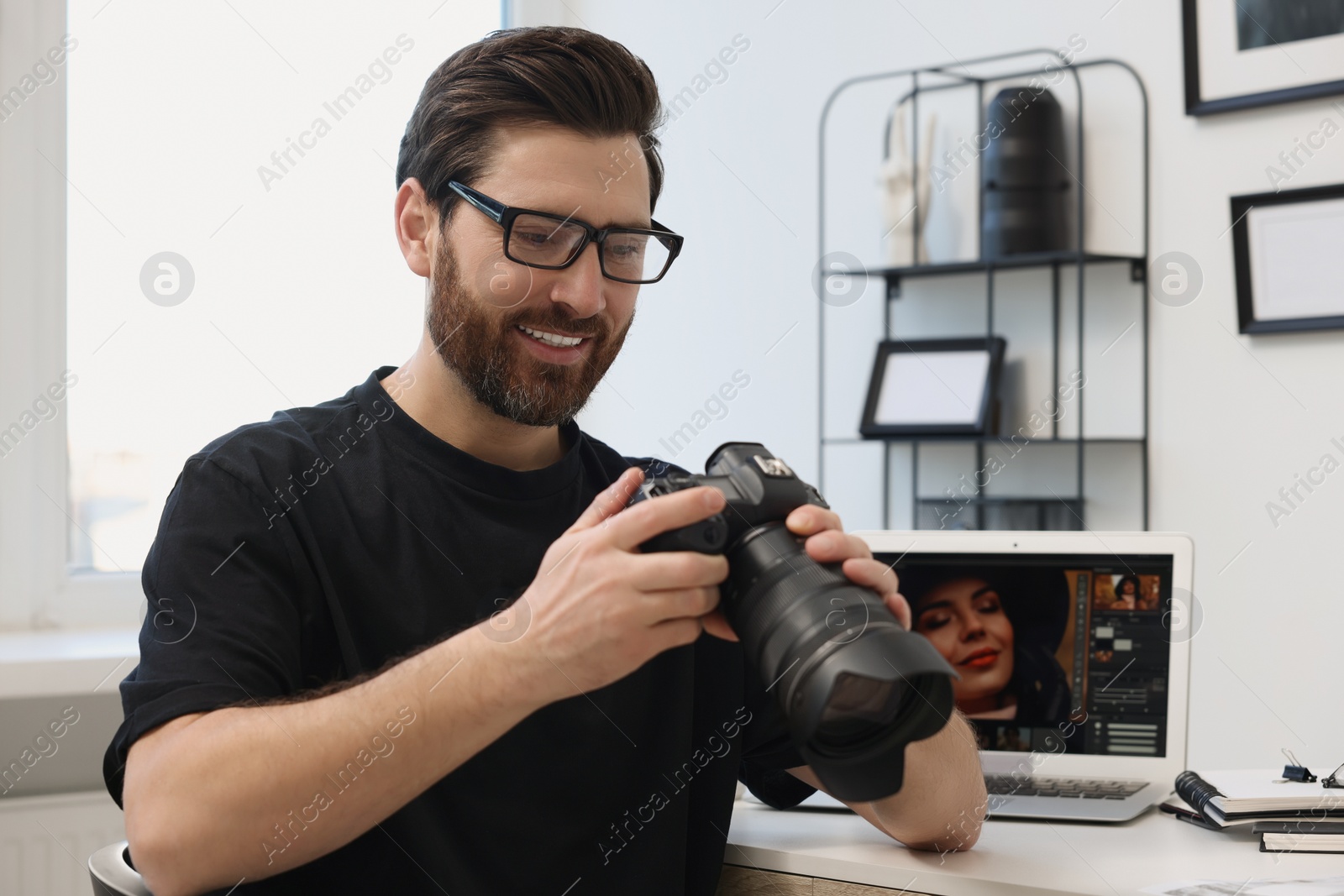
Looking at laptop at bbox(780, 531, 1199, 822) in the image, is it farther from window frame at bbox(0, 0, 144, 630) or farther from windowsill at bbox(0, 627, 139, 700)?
window frame at bbox(0, 0, 144, 630)

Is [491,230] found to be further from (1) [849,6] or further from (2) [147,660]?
(1) [849,6]

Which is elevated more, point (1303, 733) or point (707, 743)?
point (707, 743)

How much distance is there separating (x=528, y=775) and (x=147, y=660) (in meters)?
0.31

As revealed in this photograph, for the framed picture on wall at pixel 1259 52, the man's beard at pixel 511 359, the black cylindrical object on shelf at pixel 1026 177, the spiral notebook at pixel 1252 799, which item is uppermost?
the framed picture on wall at pixel 1259 52

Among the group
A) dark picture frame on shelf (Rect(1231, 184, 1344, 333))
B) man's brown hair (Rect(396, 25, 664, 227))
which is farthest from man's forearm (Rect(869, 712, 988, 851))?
dark picture frame on shelf (Rect(1231, 184, 1344, 333))

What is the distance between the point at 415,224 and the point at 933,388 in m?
1.24

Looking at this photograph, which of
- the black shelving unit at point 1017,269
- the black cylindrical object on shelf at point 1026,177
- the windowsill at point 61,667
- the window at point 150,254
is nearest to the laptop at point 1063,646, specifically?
the black shelving unit at point 1017,269

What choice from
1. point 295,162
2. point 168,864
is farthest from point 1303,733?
point 295,162

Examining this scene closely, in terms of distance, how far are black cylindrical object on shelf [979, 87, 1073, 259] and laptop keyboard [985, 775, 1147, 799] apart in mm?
1057

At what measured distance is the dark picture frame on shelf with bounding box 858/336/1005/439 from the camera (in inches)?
80.1

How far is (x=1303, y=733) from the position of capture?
5.87 feet

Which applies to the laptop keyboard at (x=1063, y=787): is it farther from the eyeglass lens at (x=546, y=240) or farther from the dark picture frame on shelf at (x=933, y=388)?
the dark picture frame on shelf at (x=933, y=388)

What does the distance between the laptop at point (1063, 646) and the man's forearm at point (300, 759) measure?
21.3 inches

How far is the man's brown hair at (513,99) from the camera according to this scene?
1.03 m
